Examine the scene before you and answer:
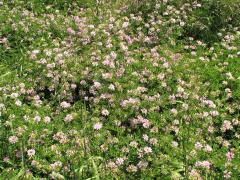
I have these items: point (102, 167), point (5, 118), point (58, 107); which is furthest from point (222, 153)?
point (5, 118)

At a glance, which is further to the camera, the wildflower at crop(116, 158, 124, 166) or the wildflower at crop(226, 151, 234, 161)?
the wildflower at crop(226, 151, 234, 161)

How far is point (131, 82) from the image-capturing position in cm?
956

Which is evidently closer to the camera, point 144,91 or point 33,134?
point 33,134

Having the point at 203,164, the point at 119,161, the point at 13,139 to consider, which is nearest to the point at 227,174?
the point at 203,164

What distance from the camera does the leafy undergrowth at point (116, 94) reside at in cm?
757

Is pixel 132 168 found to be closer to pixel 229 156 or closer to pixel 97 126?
pixel 97 126

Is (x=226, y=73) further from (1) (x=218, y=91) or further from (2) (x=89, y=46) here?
(2) (x=89, y=46)

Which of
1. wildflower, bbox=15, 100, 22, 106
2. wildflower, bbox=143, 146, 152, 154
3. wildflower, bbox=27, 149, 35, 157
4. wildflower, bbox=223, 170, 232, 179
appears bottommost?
wildflower, bbox=223, 170, 232, 179

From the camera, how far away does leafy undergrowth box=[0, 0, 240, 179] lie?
7.57 m

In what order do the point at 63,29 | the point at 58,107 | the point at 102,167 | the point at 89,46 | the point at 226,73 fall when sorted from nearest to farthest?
1. the point at 102,167
2. the point at 58,107
3. the point at 226,73
4. the point at 89,46
5. the point at 63,29

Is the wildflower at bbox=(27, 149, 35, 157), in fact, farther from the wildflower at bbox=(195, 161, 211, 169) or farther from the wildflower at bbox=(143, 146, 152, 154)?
the wildflower at bbox=(195, 161, 211, 169)

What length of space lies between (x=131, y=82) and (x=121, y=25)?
314 cm

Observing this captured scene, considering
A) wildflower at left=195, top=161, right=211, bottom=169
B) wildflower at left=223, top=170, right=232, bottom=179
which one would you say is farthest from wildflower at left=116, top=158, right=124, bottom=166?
wildflower at left=223, top=170, right=232, bottom=179

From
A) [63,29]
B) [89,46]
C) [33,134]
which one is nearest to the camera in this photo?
[33,134]
